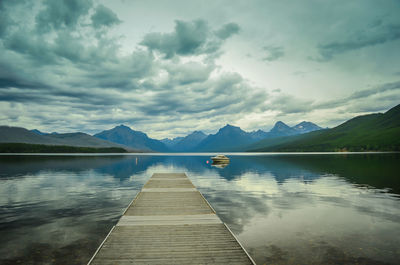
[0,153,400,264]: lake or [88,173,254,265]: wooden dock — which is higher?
[88,173,254,265]: wooden dock

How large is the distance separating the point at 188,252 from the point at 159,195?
16284 mm

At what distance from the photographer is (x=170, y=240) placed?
1336 cm

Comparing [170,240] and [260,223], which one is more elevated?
[170,240]

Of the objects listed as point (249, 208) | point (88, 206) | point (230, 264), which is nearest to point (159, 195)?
point (88, 206)

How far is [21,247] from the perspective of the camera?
14.4m

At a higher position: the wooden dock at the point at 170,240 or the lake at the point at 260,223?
the wooden dock at the point at 170,240

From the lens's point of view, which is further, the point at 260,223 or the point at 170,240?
the point at 260,223

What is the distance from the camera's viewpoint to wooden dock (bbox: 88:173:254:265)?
36.8ft

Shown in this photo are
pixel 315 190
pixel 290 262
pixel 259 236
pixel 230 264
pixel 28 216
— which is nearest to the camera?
pixel 230 264

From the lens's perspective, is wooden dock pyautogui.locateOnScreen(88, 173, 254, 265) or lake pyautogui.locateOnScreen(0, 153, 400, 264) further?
lake pyautogui.locateOnScreen(0, 153, 400, 264)

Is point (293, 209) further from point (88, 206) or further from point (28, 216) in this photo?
point (28, 216)

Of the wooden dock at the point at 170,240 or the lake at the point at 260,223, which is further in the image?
the lake at the point at 260,223

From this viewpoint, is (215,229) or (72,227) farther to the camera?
(72,227)

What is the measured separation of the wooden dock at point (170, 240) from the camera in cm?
1121
